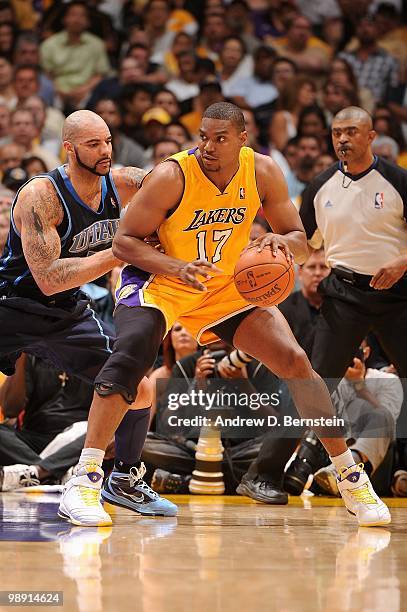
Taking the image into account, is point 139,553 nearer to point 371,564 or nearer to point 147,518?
point 371,564

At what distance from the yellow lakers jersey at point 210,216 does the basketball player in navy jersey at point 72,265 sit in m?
0.33

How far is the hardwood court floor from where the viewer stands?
2691 millimetres

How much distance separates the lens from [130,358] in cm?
424

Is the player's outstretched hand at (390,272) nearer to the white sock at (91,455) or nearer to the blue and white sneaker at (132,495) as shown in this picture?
the blue and white sneaker at (132,495)

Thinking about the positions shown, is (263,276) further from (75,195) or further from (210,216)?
(75,195)

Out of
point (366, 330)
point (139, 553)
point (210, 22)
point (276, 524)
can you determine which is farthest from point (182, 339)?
point (210, 22)

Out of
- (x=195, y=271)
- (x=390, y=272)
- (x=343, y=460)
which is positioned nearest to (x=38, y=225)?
(x=195, y=271)

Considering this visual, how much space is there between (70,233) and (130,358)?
2.83 ft

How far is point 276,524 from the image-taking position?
14.6 feet

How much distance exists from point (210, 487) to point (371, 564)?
10.0 ft

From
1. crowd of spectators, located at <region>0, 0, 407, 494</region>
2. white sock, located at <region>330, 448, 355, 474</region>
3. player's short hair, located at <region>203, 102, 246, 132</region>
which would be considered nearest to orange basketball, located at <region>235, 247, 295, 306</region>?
player's short hair, located at <region>203, 102, 246, 132</region>

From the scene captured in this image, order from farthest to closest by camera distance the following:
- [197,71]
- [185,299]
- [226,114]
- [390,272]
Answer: [197,71] < [390,272] < [185,299] < [226,114]

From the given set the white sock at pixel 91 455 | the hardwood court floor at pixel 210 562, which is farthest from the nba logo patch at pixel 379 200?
the white sock at pixel 91 455

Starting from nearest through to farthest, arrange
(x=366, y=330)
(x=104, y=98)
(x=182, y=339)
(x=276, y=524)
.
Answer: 1. (x=276, y=524)
2. (x=366, y=330)
3. (x=182, y=339)
4. (x=104, y=98)
